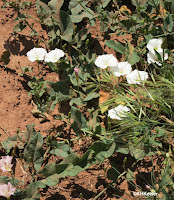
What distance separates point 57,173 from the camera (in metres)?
1.81

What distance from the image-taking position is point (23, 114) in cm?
213

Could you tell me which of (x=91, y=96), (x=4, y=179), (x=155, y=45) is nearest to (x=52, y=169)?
(x=4, y=179)

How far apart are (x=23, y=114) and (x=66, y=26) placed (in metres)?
0.76

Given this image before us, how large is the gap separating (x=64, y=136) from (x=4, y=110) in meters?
0.45

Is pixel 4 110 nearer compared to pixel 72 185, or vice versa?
pixel 72 185

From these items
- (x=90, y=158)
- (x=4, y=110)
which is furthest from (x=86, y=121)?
(x=4, y=110)

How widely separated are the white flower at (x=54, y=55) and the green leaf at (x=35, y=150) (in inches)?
23.0

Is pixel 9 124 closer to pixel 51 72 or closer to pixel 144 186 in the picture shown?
pixel 51 72

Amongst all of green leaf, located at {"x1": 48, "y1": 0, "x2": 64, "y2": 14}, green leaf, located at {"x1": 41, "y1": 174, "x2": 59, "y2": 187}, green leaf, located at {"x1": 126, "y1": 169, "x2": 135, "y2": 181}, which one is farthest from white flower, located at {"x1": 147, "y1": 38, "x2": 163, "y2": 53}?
green leaf, located at {"x1": 41, "y1": 174, "x2": 59, "y2": 187}

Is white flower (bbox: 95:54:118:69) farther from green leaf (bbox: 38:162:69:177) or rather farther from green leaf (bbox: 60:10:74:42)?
green leaf (bbox: 38:162:69:177)

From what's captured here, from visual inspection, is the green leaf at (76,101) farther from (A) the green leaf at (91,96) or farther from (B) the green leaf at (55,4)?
(B) the green leaf at (55,4)

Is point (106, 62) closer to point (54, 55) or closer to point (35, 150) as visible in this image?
point (54, 55)

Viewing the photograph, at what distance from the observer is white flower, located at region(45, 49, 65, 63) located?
220 cm

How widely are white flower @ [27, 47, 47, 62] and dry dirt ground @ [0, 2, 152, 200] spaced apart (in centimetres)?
10
